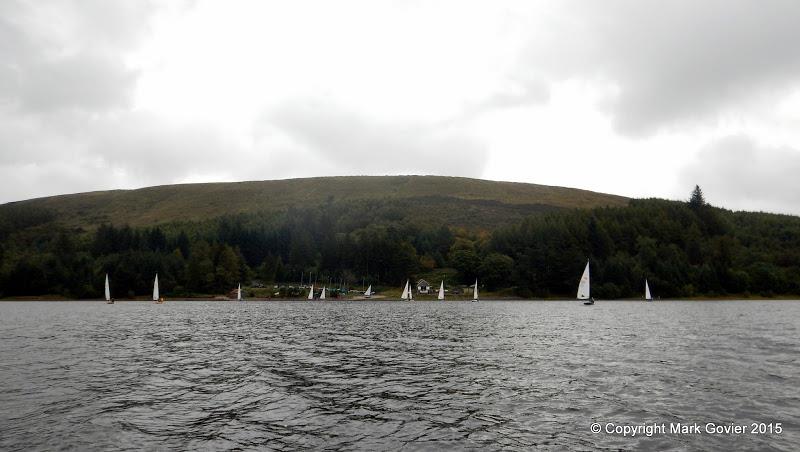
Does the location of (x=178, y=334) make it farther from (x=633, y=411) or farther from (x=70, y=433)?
(x=633, y=411)

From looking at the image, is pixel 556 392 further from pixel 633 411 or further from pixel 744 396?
pixel 744 396

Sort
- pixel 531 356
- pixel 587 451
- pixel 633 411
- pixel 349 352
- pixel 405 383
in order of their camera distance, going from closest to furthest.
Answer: pixel 587 451, pixel 633 411, pixel 405 383, pixel 531 356, pixel 349 352

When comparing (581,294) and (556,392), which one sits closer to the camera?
(556,392)

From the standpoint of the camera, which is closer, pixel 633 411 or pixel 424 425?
pixel 424 425

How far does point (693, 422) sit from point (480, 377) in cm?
1375

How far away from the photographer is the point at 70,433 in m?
22.6

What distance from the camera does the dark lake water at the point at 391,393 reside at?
2184 centimetres

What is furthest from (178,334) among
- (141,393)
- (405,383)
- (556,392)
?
(556,392)

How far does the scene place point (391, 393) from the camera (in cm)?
3030

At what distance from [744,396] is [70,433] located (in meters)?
33.6

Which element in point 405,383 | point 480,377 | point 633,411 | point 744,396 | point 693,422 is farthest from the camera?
point 480,377

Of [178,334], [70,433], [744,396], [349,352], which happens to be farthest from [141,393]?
[178,334]

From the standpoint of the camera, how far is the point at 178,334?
66.9 m

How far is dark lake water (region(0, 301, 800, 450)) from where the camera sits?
2184 centimetres
